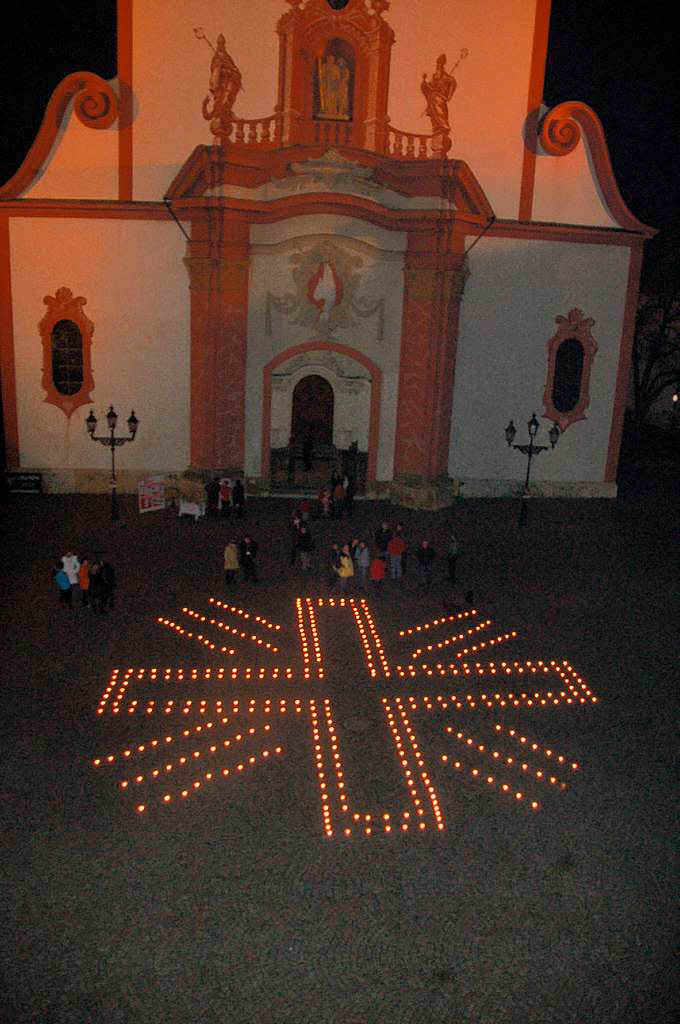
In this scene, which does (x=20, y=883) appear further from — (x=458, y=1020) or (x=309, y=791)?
(x=458, y=1020)

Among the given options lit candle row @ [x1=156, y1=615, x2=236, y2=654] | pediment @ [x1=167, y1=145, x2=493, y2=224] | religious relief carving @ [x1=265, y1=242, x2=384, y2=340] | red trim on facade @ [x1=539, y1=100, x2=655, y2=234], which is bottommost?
lit candle row @ [x1=156, y1=615, x2=236, y2=654]

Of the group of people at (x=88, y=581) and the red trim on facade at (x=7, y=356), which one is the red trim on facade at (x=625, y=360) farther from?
the red trim on facade at (x=7, y=356)

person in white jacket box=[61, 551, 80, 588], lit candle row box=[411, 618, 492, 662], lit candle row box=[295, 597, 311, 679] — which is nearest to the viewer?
lit candle row box=[295, 597, 311, 679]

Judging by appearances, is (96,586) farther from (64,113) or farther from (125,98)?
(125,98)

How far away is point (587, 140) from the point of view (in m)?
24.8

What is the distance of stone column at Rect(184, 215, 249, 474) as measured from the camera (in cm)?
2311

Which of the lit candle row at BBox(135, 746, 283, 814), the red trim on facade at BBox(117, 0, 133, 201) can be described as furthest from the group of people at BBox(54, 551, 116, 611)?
the red trim on facade at BBox(117, 0, 133, 201)

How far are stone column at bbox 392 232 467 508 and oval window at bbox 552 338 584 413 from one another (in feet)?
12.8

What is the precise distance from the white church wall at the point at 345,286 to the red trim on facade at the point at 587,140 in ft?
19.1

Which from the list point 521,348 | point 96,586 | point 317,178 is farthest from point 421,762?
point 521,348

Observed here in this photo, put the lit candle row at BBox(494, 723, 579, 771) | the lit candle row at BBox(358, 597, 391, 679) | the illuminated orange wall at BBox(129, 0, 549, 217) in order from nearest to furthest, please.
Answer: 1. the lit candle row at BBox(494, 723, 579, 771)
2. the lit candle row at BBox(358, 597, 391, 679)
3. the illuminated orange wall at BBox(129, 0, 549, 217)

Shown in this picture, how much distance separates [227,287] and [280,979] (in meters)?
19.8

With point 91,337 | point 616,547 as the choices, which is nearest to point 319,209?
point 91,337

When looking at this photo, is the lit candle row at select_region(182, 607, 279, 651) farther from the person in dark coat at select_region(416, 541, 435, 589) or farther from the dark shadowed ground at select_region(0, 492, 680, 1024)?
the person in dark coat at select_region(416, 541, 435, 589)
